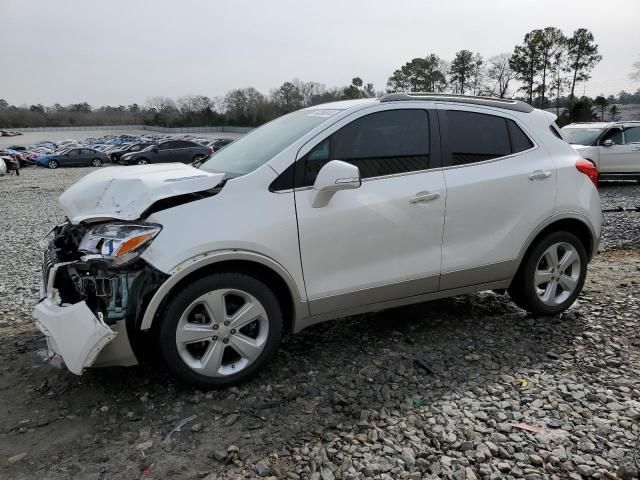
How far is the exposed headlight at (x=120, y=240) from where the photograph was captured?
2959 millimetres

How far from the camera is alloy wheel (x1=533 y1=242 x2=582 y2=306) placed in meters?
4.39

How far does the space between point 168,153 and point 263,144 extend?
27.8 meters

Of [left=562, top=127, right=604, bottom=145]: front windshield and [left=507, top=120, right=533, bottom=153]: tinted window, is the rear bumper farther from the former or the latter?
[left=562, top=127, right=604, bottom=145]: front windshield

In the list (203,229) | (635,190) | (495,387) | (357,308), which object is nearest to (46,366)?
(203,229)

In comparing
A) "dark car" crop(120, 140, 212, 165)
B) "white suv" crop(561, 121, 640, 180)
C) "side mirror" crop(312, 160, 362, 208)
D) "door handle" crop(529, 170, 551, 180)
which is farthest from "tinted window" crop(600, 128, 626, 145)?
"dark car" crop(120, 140, 212, 165)

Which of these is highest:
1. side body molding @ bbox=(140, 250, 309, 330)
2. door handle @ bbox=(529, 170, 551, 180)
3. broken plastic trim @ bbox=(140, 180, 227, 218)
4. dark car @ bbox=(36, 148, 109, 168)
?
broken plastic trim @ bbox=(140, 180, 227, 218)

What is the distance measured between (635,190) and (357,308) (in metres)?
12.3

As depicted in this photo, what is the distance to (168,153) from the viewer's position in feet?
98.5

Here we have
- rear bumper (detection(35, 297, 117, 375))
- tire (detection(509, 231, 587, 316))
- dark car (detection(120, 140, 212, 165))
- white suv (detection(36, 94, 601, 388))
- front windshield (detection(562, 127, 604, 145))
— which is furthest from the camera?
dark car (detection(120, 140, 212, 165))

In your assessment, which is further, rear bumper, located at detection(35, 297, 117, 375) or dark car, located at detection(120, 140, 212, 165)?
dark car, located at detection(120, 140, 212, 165)

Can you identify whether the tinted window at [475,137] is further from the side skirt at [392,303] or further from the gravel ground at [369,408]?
the gravel ground at [369,408]

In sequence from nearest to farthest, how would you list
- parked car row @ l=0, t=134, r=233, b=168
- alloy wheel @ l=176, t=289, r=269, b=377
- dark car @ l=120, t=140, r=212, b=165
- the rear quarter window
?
alloy wheel @ l=176, t=289, r=269, b=377 < the rear quarter window < dark car @ l=120, t=140, r=212, b=165 < parked car row @ l=0, t=134, r=233, b=168

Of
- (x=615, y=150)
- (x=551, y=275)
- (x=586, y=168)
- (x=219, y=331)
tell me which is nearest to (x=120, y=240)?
(x=219, y=331)

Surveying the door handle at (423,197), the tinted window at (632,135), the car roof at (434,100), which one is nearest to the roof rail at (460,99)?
the car roof at (434,100)
